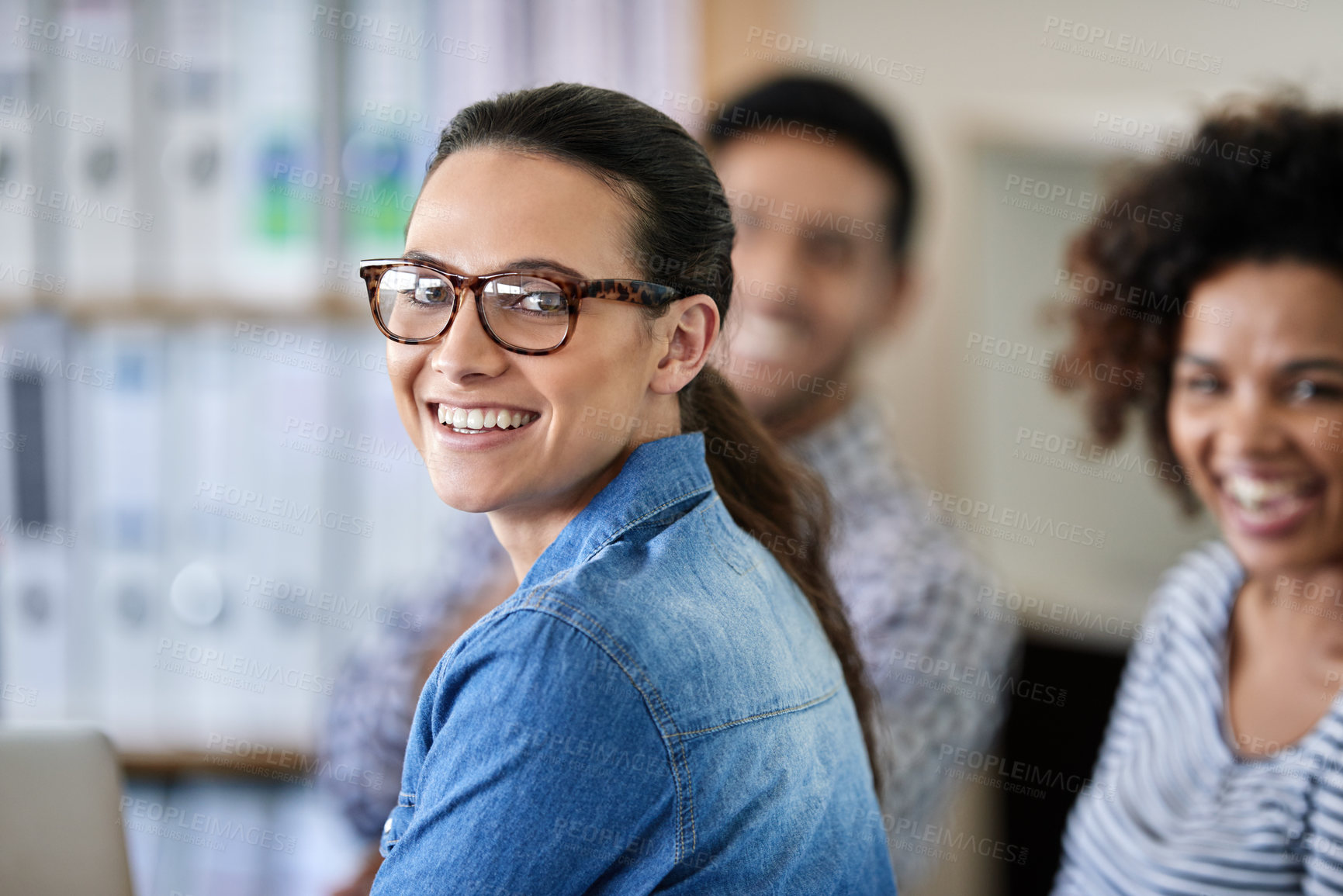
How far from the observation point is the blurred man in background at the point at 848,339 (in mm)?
1829

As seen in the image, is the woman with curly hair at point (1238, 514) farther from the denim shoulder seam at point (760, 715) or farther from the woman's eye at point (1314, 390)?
the denim shoulder seam at point (760, 715)

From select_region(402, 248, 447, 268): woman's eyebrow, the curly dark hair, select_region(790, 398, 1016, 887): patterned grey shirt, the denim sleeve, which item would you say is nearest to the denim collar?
the denim sleeve

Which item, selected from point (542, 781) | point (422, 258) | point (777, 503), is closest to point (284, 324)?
point (777, 503)

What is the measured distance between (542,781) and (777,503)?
524 millimetres

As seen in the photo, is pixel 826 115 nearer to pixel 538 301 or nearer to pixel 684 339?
pixel 684 339

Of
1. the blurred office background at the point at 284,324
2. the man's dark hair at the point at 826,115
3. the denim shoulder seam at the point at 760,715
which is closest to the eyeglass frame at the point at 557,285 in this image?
the denim shoulder seam at the point at 760,715

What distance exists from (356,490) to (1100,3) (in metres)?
2.24

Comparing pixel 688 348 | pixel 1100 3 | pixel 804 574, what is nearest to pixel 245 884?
pixel 804 574

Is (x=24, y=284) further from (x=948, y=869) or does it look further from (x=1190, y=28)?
(x=1190, y=28)

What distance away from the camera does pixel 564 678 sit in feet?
2.40

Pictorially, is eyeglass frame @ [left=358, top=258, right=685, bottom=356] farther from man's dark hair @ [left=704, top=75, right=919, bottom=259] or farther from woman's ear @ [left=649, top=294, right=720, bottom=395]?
man's dark hair @ [left=704, top=75, right=919, bottom=259]

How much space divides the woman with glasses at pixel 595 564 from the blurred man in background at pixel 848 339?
33.1 inches

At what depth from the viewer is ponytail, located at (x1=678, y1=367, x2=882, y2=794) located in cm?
110

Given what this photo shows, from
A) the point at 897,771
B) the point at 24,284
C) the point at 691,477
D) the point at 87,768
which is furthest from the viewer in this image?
the point at 24,284
